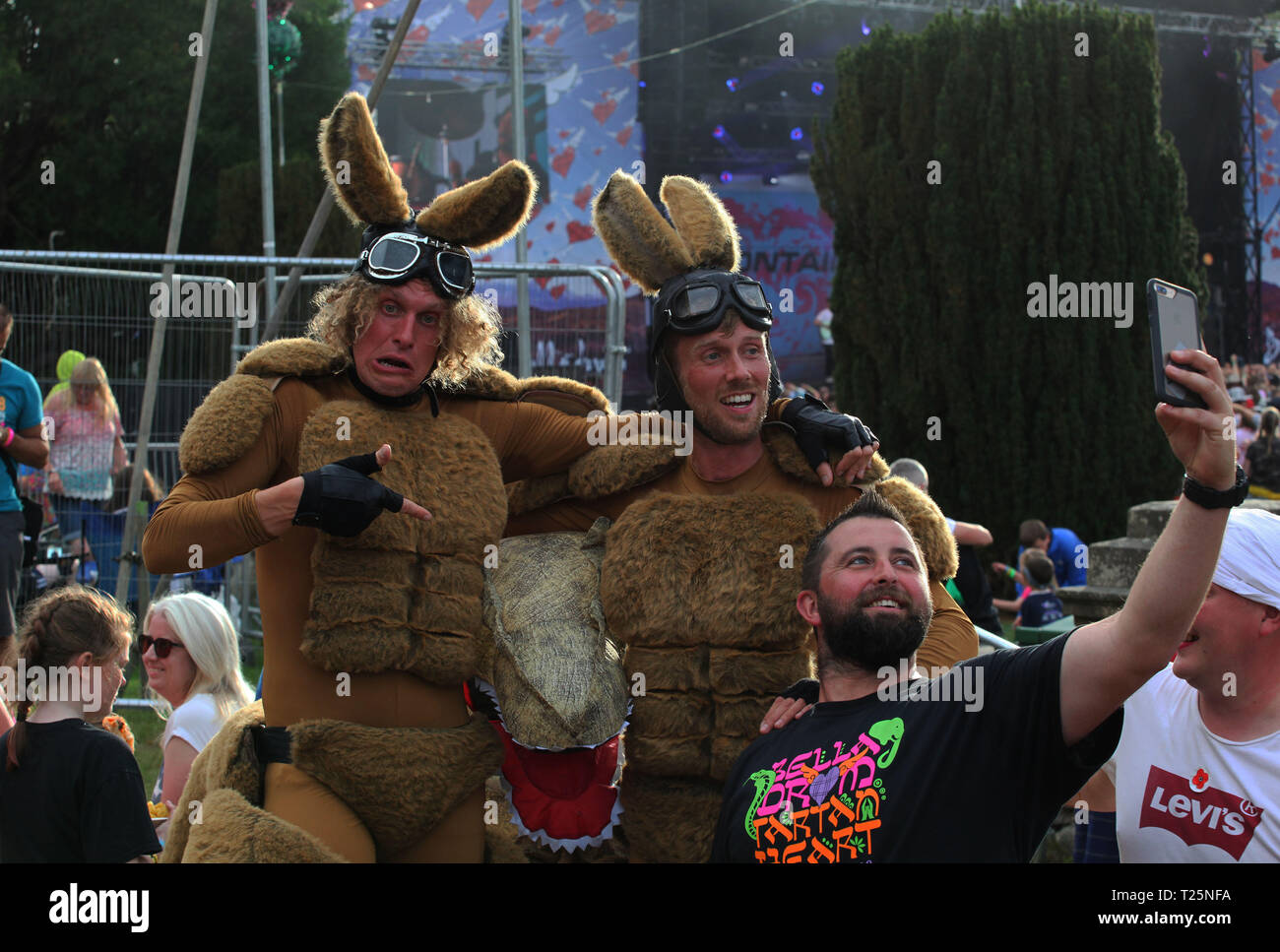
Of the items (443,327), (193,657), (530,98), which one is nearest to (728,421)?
(443,327)

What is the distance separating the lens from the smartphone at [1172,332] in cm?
179

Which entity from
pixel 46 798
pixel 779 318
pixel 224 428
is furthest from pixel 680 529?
pixel 779 318

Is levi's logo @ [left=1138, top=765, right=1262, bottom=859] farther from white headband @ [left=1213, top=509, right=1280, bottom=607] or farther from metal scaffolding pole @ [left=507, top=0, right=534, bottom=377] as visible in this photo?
metal scaffolding pole @ [left=507, top=0, right=534, bottom=377]

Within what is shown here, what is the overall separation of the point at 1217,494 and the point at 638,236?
1.92 metres

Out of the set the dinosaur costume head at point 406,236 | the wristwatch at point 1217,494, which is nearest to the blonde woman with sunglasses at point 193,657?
the dinosaur costume head at point 406,236

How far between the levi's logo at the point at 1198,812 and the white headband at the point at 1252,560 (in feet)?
1.29

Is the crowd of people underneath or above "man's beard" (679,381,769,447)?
underneath

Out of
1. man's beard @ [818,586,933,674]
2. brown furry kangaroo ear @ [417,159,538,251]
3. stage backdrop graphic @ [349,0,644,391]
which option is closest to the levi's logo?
man's beard @ [818,586,933,674]

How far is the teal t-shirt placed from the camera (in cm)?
570

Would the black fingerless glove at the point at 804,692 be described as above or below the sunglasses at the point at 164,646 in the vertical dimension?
above

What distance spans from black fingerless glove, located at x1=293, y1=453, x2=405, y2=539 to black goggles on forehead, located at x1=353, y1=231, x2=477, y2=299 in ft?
1.88

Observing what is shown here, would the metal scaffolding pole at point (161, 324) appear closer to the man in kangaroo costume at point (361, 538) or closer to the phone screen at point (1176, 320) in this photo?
the man in kangaroo costume at point (361, 538)

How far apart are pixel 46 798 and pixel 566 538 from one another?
1.45 metres

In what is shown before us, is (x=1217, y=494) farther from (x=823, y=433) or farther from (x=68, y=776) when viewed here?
(x=68, y=776)
